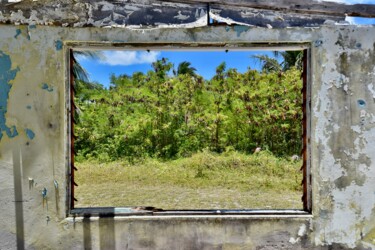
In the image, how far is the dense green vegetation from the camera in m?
9.41

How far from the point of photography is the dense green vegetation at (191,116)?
30.9 feet

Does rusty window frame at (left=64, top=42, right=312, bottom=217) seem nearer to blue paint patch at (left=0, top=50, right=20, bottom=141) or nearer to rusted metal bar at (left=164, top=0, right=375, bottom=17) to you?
rusted metal bar at (left=164, top=0, right=375, bottom=17)

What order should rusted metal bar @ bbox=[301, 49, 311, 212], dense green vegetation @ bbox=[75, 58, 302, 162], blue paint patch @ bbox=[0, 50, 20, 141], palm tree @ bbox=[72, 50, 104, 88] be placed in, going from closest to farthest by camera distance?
1. blue paint patch @ bbox=[0, 50, 20, 141]
2. rusted metal bar @ bbox=[301, 49, 311, 212]
3. dense green vegetation @ bbox=[75, 58, 302, 162]
4. palm tree @ bbox=[72, 50, 104, 88]

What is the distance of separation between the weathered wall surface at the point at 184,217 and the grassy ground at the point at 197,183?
8.48 ft

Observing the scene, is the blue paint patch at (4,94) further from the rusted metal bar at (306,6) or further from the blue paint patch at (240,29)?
the blue paint patch at (240,29)

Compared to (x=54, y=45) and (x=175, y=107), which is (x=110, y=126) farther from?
(x=54, y=45)

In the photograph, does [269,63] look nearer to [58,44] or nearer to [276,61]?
[276,61]

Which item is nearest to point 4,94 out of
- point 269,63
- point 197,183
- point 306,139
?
point 306,139

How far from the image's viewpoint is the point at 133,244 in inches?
117

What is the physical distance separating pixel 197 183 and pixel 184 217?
439cm

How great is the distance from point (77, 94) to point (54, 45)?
8.10m

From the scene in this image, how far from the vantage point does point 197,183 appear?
24.1 feet

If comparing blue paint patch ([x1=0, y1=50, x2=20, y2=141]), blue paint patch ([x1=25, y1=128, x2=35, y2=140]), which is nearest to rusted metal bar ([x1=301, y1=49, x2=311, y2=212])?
blue paint patch ([x1=25, y1=128, x2=35, y2=140])

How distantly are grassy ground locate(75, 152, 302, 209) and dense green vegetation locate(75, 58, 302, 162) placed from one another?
0.58 metres
